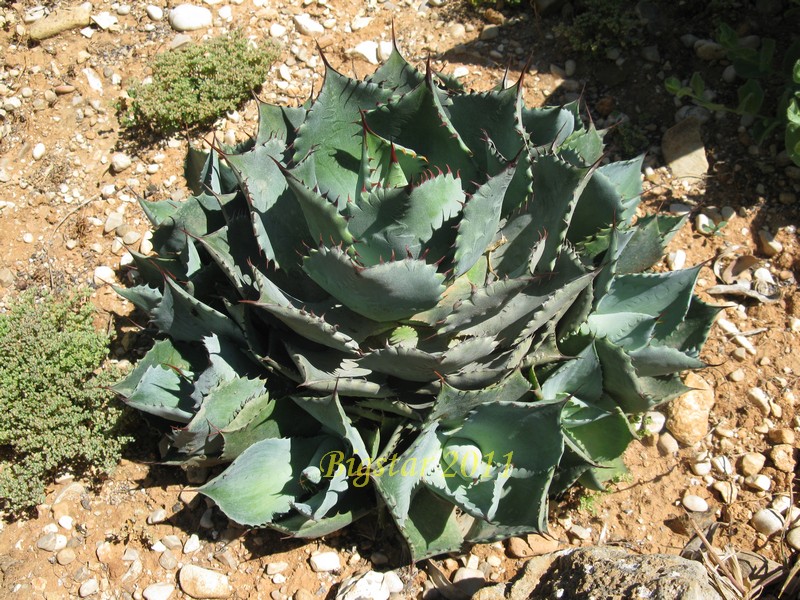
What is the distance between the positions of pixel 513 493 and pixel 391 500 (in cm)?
43

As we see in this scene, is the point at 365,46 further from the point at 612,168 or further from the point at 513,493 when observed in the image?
the point at 513,493

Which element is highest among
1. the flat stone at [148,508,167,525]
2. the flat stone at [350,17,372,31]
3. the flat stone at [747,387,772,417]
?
the flat stone at [350,17,372,31]

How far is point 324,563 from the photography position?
2770 millimetres

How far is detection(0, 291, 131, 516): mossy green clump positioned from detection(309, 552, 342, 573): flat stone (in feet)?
3.09

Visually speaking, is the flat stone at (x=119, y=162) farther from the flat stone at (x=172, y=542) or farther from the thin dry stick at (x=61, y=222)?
the flat stone at (x=172, y=542)

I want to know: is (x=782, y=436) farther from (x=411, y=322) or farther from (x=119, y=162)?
(x=119, y=162)

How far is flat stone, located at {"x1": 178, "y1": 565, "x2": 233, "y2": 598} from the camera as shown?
8.92 feet

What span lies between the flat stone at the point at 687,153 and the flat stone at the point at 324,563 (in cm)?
255

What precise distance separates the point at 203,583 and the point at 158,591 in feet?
0.57

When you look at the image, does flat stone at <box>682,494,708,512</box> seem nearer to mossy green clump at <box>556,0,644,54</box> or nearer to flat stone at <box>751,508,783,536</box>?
flat stone at <box>751,508,783,536</box>

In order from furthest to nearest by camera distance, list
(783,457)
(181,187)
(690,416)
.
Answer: (181,187) < (690,416) < (783,457)

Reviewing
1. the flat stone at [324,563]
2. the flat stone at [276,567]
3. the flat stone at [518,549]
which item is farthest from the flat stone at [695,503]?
the flat stone at [276,567]

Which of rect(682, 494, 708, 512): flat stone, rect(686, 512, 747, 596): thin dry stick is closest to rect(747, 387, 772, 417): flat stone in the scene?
rect(682, 494, 708, 512): flat stone

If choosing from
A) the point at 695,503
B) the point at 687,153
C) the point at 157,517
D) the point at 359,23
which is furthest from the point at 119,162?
the point at 695,503
